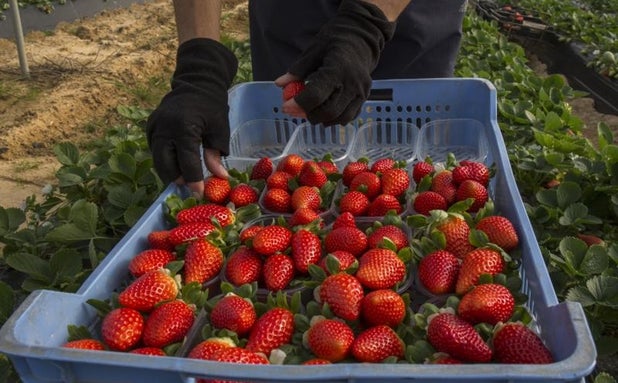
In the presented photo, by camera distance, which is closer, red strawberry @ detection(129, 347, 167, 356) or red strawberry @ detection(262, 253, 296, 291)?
red strawberry @ detection(129, 347, 167, 356)

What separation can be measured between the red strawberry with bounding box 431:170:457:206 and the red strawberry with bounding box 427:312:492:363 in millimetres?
648

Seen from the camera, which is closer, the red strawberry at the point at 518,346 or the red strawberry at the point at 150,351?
the red strawberry at the point at 518,346

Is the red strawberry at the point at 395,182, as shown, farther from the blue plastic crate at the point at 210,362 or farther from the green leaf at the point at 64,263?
the green leaf at the point at 64,263

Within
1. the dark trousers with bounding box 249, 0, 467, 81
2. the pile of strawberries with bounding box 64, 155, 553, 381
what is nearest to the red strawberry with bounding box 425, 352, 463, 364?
the pile of strawberries with bounding box 64, 155, 553, 381

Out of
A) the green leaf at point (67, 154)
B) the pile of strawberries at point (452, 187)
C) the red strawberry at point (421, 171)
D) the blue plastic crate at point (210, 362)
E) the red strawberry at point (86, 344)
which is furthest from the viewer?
the green leaf at point (67, 154)

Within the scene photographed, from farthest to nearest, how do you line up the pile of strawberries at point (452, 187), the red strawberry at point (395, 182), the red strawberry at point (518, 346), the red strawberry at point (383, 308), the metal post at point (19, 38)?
the metal post at point (19, 38) < the red strawberry at point (395, 182) < the pile of strawberries at point (452, 187) < the red strawberry at point (383, 308) < the red strawberry at point (518, 346)

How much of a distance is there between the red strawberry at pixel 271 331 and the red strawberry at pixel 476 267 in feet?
1.34

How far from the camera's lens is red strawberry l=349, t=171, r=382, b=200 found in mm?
2031

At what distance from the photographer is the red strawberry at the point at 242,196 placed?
207 cm

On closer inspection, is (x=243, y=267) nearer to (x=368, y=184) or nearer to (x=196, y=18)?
(x=368, y=184)

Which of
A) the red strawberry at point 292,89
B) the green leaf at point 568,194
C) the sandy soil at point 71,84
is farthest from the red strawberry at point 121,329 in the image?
the sandy soil at point 71,84

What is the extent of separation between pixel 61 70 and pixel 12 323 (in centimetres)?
546

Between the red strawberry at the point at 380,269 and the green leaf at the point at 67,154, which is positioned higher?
the red strawberry at the point at 380,269

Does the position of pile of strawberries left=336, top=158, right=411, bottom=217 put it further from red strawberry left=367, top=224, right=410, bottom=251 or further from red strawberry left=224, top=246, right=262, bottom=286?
red strawberry left=224, top=246, right=262, bottom=286
